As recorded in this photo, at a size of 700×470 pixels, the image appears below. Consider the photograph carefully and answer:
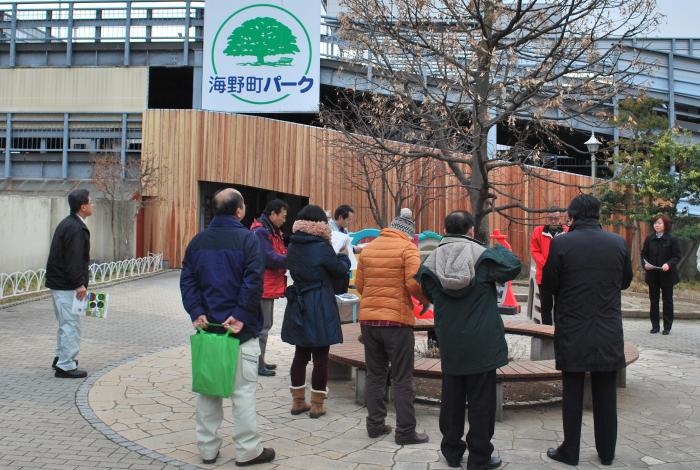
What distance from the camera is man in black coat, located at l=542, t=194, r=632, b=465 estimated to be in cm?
431

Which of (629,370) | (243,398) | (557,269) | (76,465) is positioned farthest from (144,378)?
(629,370)

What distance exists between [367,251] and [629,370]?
406cm

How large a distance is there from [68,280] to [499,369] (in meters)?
4.31

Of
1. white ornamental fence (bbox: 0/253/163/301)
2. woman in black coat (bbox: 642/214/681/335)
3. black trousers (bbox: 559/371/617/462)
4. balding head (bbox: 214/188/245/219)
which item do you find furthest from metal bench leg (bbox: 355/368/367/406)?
white ornamental fence (bbox: 0/253/163/301)

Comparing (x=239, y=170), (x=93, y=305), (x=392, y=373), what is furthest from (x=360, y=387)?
(x=239, y=170)

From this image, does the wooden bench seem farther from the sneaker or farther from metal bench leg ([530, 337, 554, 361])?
the sneaker

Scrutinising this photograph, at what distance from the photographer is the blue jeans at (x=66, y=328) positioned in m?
6.56

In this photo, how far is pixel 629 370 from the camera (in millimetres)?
7336

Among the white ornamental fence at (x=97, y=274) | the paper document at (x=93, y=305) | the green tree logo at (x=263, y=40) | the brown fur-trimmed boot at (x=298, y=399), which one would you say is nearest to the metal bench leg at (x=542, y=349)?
the brown fur-trimmed boot at (x=298, y=399)

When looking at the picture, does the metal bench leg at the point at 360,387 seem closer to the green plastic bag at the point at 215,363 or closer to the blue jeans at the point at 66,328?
the green plastic bag at the point at 215,363

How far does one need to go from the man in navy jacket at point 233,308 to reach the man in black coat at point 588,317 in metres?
2.01

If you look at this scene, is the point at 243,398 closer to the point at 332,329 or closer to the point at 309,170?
the point at 332,329

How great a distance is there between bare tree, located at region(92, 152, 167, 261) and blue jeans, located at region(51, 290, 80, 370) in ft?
44.2

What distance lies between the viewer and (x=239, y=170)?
845 inches
